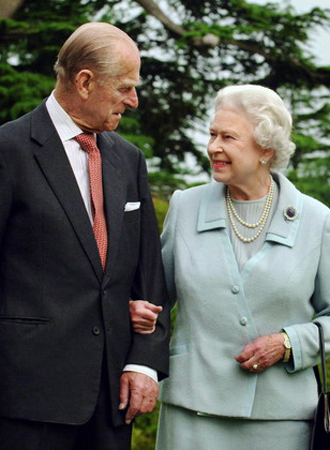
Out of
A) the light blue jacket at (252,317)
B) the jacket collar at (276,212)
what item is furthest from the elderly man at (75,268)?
the jacket collar at (276,212)

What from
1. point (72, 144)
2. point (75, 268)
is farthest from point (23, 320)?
point (72, 144)

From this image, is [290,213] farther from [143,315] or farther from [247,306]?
[143,315]

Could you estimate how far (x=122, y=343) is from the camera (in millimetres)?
3203

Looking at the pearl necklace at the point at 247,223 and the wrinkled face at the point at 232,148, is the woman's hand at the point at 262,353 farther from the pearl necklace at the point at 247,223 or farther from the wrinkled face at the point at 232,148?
the wrinkled face at the point at 232,148

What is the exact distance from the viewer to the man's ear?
10.2 feet

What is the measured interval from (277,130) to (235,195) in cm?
32

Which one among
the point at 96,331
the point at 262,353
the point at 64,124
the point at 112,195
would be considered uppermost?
the point at 64,124

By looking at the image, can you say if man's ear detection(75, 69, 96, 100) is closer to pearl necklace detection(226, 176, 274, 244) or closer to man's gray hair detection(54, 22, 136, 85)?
man's gray hair detection(54, 22, 136, 85)

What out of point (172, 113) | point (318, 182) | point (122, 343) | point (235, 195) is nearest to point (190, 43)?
point (172, 113)

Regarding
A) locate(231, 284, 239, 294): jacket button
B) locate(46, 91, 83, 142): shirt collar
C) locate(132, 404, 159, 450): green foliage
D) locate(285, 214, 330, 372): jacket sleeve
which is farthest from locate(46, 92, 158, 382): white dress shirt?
locate(132, 404, 159, 450): green foliage

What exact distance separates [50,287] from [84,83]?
77cm

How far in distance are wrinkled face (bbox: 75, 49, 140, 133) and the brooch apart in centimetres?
79

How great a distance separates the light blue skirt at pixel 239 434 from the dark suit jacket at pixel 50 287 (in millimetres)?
326

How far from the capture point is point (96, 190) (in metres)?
3.15
